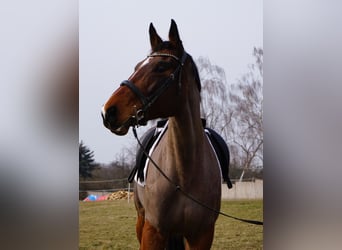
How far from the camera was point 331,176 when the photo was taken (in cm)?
277

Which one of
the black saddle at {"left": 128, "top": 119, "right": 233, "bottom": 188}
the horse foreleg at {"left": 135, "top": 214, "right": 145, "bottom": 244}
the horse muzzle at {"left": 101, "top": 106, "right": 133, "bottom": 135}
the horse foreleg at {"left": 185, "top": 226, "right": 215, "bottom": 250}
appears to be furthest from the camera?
the horse foreleg at {"left": 135, "top": 214, "right": 145, "bottom": 244}

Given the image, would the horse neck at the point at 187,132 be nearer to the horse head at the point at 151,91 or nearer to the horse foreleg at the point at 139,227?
the horse head at the point at 151,91

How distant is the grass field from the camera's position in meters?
3.49

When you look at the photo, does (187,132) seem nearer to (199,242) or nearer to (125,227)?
(199,242)

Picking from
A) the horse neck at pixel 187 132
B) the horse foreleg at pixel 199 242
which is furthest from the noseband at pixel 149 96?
the horse foreleg at pixel 199 242

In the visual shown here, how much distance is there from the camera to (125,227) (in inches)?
145

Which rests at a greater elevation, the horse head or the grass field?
the horse head

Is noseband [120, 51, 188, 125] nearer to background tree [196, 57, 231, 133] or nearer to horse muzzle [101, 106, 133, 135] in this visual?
horse muzzle [101, 106, 133, 135]

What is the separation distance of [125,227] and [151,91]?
136 cm

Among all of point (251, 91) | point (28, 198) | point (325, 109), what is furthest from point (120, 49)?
point (325, 109)

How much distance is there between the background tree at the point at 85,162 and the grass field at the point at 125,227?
8.7 inches

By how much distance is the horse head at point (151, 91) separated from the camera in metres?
2.68

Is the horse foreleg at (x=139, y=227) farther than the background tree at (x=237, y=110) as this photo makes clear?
Yes

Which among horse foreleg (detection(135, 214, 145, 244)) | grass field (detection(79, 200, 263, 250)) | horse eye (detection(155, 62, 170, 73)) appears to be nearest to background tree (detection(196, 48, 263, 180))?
grass field (detection(79, 200, 263, 250))
